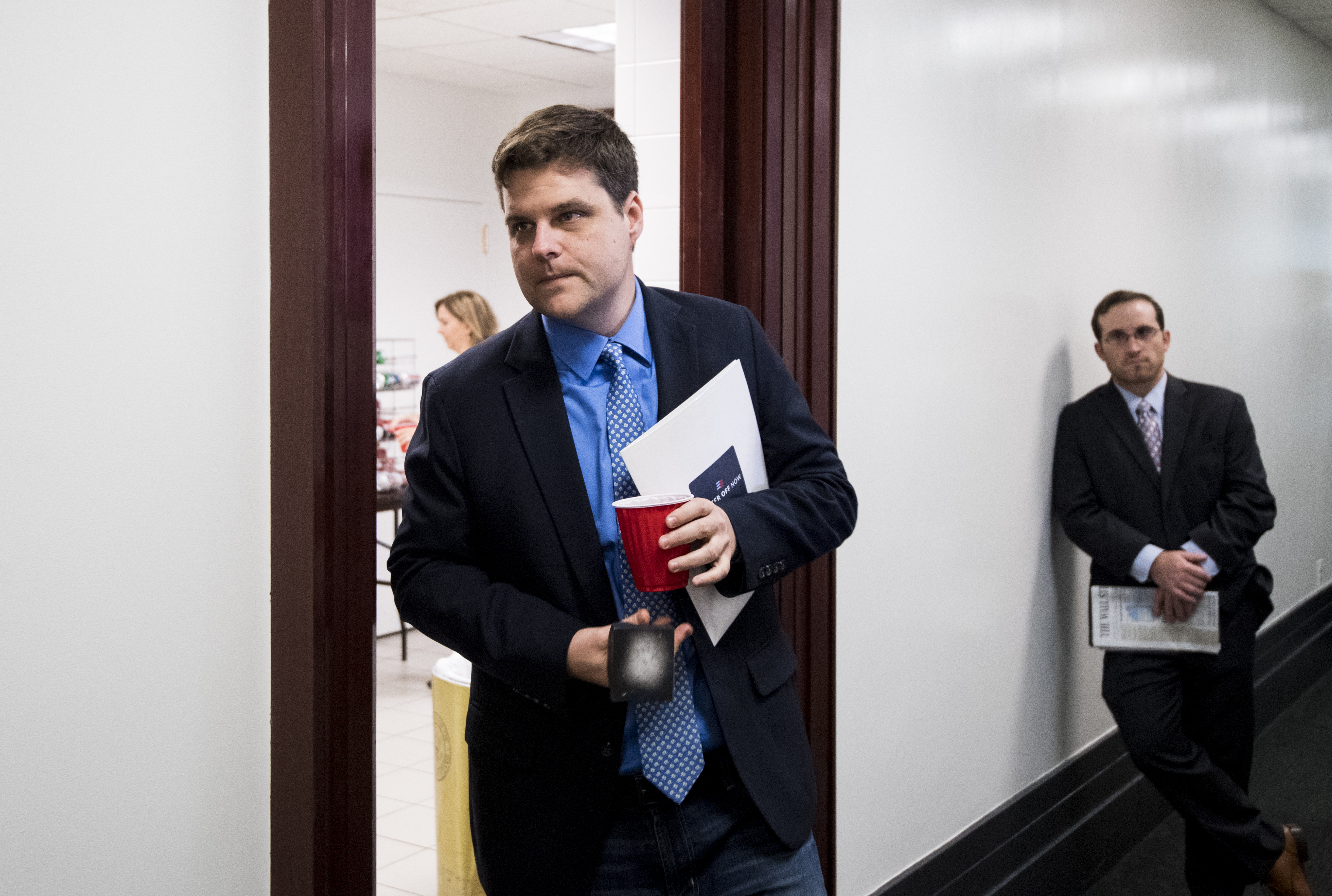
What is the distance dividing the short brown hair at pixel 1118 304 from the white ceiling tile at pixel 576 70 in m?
4.09

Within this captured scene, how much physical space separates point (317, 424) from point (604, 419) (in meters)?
0.36

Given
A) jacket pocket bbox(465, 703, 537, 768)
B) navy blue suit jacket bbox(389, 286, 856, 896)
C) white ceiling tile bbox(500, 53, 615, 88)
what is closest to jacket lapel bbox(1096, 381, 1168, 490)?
navy blue suit jacket bbox(389, 286, 856, 896)

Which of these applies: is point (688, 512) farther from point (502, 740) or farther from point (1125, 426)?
point (1125, 426)

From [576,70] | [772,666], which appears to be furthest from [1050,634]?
[576,70]

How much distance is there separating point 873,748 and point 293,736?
60.9 inches

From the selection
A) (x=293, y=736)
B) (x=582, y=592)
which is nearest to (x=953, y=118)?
(x=582, y=592)

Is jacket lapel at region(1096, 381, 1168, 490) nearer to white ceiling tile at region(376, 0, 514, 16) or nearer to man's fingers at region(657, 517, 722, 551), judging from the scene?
man's fingers at region(657, 517, 722, 551)

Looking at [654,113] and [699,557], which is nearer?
[699,557]

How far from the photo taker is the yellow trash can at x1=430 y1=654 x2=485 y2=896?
2.70m

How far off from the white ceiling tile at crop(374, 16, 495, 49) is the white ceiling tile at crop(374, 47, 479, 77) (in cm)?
14

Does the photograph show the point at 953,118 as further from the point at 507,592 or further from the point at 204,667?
the point at 204,667

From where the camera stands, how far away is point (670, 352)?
59.3 inches

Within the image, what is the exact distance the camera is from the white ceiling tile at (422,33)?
568 cm

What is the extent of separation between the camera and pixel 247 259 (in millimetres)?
1336
